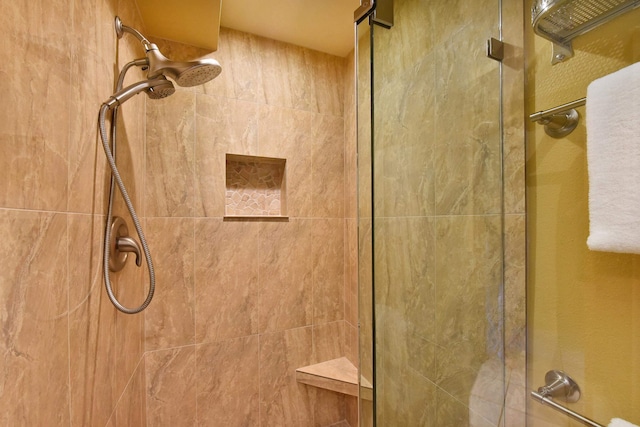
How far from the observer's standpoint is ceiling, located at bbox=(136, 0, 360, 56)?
4.12 feet

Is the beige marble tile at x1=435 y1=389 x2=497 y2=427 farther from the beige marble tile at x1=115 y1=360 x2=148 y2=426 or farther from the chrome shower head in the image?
the chrome shower head

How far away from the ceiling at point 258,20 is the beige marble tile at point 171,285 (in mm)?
974

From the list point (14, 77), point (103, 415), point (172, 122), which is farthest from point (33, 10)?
point (103, 415)

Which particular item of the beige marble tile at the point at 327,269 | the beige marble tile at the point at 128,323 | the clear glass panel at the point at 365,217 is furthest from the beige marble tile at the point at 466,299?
the beige marble tile at the point at 128,323

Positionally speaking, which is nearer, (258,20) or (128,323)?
(128,323)

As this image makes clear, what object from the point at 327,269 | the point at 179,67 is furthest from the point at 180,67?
→ the point at 327,269

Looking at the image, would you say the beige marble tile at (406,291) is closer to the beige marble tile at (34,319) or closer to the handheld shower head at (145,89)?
the beige marble tile at (34,319)

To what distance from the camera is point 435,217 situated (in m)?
0.87

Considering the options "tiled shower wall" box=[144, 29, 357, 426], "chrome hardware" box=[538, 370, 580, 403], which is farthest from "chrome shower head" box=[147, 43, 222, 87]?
"chrome hardware" box=[538, 370, 580, 403]

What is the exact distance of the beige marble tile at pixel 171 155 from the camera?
142 cm

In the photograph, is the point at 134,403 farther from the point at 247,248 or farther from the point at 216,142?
the point at 216,142

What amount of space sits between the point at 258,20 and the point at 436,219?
149cm

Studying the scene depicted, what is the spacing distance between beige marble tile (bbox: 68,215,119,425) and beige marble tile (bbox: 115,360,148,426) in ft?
0.42

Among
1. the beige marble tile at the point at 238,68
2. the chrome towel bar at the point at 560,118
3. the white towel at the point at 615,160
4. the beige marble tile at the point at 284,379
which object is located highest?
the beige marble tile at the point at 238,68
